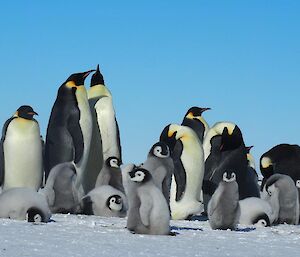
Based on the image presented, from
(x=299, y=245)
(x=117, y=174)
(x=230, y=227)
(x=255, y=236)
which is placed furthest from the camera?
(x=117, y=174)

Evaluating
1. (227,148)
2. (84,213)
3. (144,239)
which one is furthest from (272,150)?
(144,239)

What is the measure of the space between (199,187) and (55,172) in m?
2.50

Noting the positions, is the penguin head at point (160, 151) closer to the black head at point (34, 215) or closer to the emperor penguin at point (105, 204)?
the emperor penguin at point (105, 204)

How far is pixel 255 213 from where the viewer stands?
938 cm

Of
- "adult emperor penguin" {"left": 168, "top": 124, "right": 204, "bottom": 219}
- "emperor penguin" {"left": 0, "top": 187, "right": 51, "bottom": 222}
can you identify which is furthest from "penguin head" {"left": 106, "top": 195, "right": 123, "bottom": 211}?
"emperor penguin" {"left": 0, "top": 187, "right": 51, "bottom": 222}

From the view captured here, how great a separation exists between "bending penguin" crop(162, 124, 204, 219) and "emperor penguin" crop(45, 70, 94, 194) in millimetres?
1281

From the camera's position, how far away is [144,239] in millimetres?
6809

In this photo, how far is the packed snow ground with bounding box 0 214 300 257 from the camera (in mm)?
5879

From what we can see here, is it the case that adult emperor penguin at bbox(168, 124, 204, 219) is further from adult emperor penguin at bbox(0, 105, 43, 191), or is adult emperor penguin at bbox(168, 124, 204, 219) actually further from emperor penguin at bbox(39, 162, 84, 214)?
adult emperor penguin at bbox(0, 105, 43, 191)

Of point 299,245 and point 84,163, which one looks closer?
point 299,245

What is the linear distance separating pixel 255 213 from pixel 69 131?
3.15 meters

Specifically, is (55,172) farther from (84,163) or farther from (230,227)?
(230,227)

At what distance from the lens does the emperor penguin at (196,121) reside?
1427cm

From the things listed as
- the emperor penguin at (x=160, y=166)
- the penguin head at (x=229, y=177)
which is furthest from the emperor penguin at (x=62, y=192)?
the penguin head at (x=229, y=177)
